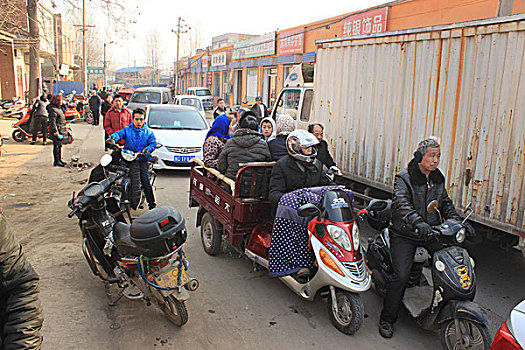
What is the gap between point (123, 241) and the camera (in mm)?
3857

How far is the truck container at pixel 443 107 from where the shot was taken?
4.73m

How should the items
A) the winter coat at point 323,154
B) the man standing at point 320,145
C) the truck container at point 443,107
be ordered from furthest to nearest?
the winter coat at point 323,154
the man standing at point 320,145
the truck container at point 443,107

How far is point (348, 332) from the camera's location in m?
3.79

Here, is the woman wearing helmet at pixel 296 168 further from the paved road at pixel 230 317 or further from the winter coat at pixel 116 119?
the winter coat at pixel 116 119

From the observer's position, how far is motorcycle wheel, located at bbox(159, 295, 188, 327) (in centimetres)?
363

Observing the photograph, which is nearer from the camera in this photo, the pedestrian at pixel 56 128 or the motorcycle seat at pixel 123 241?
the motorcycle seat at pixel 123 241

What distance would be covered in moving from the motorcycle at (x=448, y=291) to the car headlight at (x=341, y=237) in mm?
551

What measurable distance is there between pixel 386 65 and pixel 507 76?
7.10ft

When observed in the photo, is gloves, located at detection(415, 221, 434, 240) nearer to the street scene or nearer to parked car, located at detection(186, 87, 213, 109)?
the street scene

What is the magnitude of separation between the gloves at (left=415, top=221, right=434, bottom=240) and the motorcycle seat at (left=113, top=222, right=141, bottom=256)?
8.00 feet

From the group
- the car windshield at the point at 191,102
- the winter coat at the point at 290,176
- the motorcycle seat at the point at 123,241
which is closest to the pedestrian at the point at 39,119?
the car windshield at the point at 191,102

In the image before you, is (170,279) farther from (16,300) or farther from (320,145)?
(320,145)

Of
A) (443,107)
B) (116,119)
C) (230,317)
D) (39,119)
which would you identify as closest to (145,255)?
(230,317)

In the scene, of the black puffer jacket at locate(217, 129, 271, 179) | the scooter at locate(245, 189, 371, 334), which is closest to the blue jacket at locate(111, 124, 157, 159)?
the black puffer jacket at locate(217, 129, 271, 179)
